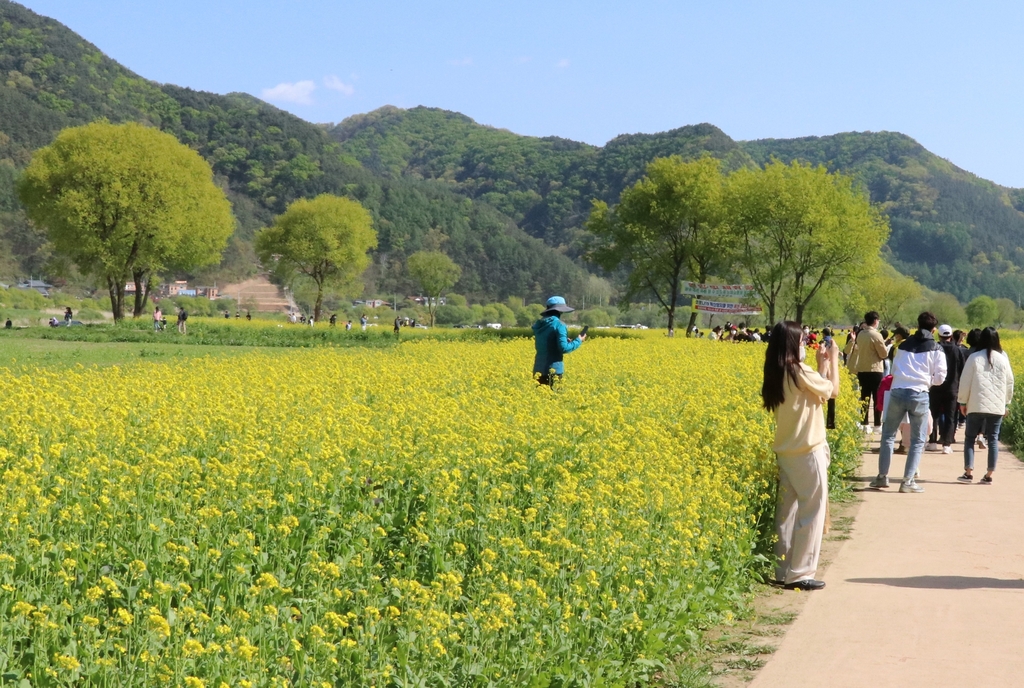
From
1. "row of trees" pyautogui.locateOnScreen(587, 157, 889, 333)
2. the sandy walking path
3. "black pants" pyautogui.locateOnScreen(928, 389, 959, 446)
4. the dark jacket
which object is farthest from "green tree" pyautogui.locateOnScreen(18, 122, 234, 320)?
the sandy walking path

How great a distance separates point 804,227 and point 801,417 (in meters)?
37.8

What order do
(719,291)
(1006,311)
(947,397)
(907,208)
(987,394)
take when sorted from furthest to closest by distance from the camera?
(907,208), (1006,311), (719,291), (947,397), (987,394)

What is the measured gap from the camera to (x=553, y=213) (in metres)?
184

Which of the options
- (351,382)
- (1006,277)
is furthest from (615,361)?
(1006,277)

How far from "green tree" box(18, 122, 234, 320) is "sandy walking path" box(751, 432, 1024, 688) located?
166ft

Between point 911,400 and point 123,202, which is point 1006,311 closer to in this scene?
point 123,202

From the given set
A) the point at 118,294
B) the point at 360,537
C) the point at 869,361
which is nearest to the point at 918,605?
the point at 360,537

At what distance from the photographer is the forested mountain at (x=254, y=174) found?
448 ft

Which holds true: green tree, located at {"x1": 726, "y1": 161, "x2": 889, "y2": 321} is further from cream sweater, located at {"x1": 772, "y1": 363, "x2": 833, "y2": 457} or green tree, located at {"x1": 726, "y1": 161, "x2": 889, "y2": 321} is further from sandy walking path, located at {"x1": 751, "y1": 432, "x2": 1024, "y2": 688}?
cream sweater, located at {"x1": 772, "y1": 363, "x2": 833, "y2": 457}

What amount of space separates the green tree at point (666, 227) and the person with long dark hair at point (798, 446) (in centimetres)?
4412

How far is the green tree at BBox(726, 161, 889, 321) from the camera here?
42.8m

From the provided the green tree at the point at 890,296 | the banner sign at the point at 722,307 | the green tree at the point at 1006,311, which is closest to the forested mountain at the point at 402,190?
the green tree at the point at 1006,311

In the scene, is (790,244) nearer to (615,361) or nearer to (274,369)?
(615,361)

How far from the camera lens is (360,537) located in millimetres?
5012
